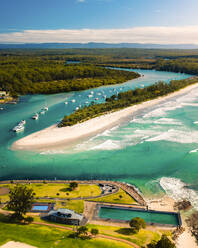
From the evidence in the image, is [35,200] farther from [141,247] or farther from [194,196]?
[194,196]

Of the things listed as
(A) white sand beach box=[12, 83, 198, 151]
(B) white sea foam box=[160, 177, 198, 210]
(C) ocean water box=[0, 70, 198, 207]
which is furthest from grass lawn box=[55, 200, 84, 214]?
(A) white sand beach box=[12, 83, 198, 151]

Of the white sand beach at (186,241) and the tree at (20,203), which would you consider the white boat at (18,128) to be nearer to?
the tree at (20,203)

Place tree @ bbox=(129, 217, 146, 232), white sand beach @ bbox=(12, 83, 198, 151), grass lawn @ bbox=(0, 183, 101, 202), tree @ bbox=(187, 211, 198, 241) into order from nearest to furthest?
1. tree @ bbox=(129, 217, 146, 232)
2. tree @ bbox=(187, 211, 198, 241)
3. grass lawn @ bbox=(0, 183, 101, 202)
4. white sand beach @ bbox=(12, 83, 198, 151)

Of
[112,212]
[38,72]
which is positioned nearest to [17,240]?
[112,212]

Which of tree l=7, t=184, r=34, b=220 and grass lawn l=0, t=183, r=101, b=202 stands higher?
tree l=7, t=184, r=34, b=220

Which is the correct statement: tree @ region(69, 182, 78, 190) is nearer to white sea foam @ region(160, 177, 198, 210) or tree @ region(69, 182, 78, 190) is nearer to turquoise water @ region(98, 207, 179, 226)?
turquoise water @ region(98, 207, 179, 226)

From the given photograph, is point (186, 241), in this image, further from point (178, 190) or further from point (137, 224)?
point (178, 190)

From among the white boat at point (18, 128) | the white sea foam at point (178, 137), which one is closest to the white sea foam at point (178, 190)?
the white sea foam at point (178, 137)
